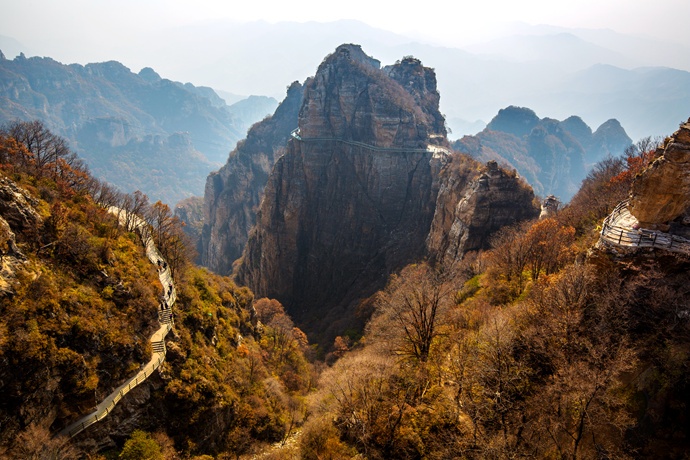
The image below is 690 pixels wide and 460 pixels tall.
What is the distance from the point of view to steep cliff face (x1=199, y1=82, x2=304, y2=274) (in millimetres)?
152375

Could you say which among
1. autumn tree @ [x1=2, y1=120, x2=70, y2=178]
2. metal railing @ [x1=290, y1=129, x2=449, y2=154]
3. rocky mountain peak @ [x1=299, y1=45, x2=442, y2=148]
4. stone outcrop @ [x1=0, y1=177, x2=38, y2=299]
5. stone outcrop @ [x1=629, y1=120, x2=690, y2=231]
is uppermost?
rocky mountain peak @ [x1=299, y1=45, x2=442, y2=148]

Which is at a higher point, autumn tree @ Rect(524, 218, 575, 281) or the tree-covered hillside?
autumn tree @ Rect(524, 218, 575, 281)

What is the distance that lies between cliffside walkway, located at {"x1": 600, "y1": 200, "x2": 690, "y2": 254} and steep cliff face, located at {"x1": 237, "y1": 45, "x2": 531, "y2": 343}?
65384 mm

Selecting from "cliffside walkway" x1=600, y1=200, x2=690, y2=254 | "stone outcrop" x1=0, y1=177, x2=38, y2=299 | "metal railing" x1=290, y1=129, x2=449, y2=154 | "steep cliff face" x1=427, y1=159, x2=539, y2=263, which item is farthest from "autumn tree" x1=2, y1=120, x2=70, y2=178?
"metal railing" x1=290, y1=129, x2=449, y2=154

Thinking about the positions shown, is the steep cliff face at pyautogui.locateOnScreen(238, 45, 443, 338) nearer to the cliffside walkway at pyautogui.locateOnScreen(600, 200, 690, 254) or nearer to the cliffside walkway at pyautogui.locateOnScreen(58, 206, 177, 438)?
the cliffside walkway at pyautogui.locateOnScreen(58, 206, 177, 438)

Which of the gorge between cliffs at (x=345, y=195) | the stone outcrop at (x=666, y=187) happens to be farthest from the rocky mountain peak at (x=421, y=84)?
the stone outcrop at (x=666, y=187)

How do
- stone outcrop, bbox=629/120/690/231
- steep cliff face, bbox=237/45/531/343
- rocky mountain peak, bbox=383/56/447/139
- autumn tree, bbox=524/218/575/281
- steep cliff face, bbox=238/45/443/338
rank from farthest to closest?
rocky mountain peak, bbox=383/56/447/139
steep cliff face, bbox=238/45/443/338
steep cliff face, bbox=237/45/531/343
autumn tree, bbox=524/218/575/281
stone outcrop, bbox=629/120/690/231

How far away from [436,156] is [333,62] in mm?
44484

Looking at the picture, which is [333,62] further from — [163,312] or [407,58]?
[163,312]

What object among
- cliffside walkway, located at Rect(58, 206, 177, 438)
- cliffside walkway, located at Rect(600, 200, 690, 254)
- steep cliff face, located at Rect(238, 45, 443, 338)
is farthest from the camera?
steep cliff face, located at Rect(238, 45, 443, 338)

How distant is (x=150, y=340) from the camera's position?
2614 cm

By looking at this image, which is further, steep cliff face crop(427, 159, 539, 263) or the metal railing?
the metal railing

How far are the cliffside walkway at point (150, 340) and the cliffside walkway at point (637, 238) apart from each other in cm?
2770

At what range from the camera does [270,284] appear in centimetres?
9969
